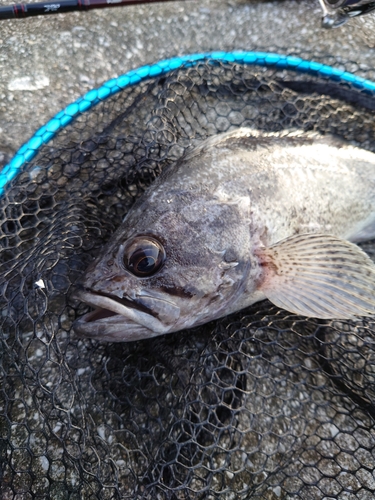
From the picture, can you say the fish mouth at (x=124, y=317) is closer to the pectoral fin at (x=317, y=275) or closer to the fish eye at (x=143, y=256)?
the fish eye at (x=143, y=256)

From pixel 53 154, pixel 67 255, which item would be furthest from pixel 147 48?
pixel 67 255

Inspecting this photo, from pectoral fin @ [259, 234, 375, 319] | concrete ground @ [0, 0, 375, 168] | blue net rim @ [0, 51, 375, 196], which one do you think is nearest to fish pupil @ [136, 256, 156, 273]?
pectoral fin @ [259, 234, 375, 319]

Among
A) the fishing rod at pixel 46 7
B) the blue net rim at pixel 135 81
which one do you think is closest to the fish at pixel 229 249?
the blue net rim at pixel 135 81

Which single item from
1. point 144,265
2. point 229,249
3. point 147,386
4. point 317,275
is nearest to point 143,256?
point 144,265

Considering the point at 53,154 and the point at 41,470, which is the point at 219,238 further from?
the point at 41,470

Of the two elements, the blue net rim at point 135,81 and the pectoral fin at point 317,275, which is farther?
the blue net rim at point 135,81

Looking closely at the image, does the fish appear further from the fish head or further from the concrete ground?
the concrete ground

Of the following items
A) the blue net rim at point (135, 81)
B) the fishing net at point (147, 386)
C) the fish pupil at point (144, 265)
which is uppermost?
the blue net rim at point (135, 81)
